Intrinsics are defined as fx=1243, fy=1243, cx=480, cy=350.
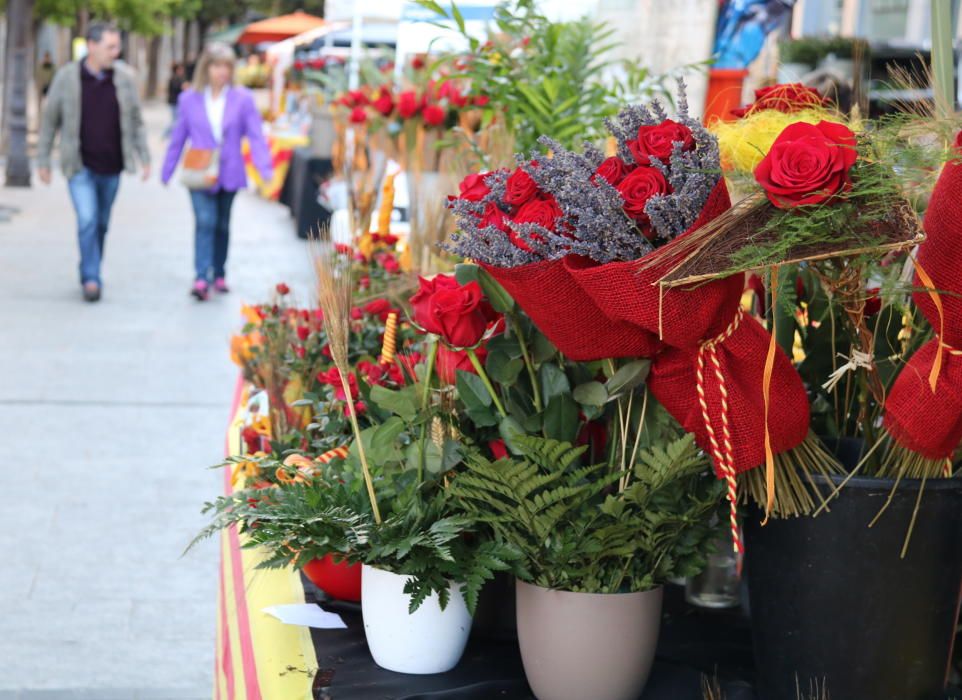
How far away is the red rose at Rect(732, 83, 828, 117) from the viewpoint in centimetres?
172

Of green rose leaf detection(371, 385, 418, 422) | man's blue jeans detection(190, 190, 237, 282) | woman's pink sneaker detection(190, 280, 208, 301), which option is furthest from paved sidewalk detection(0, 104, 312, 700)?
green rose leaf detection(371, 385, 418, 422)

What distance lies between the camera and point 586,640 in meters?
1.59

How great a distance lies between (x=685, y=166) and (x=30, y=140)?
65.1ft

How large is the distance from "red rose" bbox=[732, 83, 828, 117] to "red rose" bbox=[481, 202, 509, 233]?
0.42 m

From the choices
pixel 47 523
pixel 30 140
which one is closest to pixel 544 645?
pixel 47 523

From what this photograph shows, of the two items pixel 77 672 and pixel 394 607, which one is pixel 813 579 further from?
pixel 77 672

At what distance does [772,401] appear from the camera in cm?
152

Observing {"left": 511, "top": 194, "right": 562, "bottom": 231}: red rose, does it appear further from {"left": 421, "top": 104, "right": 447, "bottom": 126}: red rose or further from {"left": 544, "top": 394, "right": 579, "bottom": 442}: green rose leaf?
{"left": 421, "top": 104, "right": 447, "bottom": 126}: red rose

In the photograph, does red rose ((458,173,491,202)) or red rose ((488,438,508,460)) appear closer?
red rose ((458,173,491,202))

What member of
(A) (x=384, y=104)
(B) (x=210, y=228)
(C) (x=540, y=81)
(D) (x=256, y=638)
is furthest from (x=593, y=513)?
(B) (x=210, y=228)

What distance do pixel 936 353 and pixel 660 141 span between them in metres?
0.42

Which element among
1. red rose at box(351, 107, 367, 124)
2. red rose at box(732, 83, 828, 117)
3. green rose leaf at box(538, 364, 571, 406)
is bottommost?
green rose leaf at box(538, 364, 571, 406)

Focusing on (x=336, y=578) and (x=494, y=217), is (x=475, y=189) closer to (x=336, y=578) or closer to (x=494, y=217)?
(x=494, y=217)

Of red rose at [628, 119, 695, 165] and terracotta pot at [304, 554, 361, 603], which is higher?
red rose at [628, 119, 695, 165]
